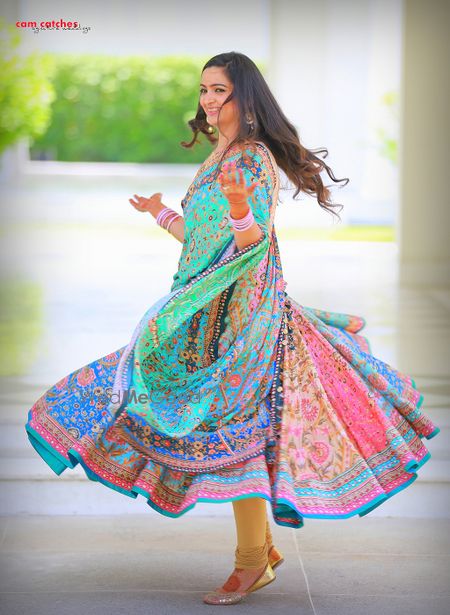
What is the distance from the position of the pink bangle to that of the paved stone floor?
98cm

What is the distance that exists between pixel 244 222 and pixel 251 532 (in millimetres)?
799

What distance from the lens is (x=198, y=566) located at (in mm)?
3180

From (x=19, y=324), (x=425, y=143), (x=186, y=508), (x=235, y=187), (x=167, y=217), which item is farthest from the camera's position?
(x=425, y=143)

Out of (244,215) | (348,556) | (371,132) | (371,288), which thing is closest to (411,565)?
(348,556)

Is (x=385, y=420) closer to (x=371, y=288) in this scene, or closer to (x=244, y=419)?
(x=244, y=419)

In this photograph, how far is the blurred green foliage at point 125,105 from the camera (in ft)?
70.3

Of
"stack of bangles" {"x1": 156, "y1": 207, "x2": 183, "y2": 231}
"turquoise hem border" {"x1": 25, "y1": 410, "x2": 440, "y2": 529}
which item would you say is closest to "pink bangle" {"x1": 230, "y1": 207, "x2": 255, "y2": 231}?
"stack of bangles" {"x1": 156, "y1": 207, "x2": 183, "y2": 231}

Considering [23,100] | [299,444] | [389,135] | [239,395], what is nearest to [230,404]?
[239,395]

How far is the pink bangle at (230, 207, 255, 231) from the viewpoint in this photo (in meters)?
2.67

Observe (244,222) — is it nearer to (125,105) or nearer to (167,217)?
(167,217)

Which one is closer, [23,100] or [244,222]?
[244,222]

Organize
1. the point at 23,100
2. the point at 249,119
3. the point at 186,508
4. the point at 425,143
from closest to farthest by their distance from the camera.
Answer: the point at 186,508, the point at 249,119, the point at 425,143, the point at 23,100

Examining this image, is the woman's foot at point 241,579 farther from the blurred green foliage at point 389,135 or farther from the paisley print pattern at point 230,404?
the blurred green foliage at point 389,135

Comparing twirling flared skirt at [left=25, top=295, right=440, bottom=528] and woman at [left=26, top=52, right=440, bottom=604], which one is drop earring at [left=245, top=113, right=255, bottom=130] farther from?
twirling flared skirt at [left=25, top=295, right=440, bottom=528]
